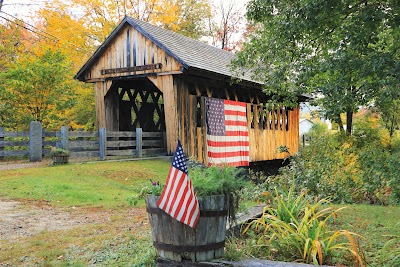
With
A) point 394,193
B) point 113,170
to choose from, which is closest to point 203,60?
point 113,170

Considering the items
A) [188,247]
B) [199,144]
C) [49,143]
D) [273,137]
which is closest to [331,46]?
[188,247]

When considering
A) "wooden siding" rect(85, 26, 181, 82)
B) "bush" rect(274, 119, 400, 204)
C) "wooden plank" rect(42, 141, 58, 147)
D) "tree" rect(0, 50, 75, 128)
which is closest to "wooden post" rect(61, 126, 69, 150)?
"wooden plank" rect(42, 141, 58, 147)

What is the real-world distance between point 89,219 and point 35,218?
820mm

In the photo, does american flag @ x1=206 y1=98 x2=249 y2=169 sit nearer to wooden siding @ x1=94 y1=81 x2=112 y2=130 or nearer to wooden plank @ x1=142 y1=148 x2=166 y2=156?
wooden plank @ x1=142 y1=148 x2=166 y2=156

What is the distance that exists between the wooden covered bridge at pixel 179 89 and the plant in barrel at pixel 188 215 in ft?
30.0

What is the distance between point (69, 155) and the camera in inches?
497

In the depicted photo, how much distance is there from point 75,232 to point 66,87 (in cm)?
1228

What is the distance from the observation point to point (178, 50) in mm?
13578

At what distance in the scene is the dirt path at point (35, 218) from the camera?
17.8 feet

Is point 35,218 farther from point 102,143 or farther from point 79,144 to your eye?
point 102,143

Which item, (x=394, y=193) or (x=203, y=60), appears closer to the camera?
(x=394, y=193)

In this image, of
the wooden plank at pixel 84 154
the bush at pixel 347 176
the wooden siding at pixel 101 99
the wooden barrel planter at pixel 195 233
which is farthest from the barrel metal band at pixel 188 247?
the wooden siding at pixel 101 99

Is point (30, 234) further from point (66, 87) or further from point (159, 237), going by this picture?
point (66, 87)

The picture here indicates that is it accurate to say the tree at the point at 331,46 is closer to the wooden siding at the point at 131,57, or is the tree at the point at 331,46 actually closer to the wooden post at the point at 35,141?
the wooden siding at the point at 131,57
